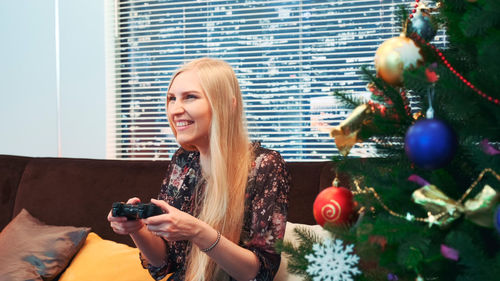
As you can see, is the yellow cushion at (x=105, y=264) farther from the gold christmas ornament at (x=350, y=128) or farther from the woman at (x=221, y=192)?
the gold christmas ornament at (x=350, y=128)

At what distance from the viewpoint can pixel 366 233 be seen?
654mm

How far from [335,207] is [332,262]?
4.4 inches

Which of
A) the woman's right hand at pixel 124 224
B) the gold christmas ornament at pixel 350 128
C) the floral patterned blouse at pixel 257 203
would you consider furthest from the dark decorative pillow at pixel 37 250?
the gold christmas ornament at pixel 350 128

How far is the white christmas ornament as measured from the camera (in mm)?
729

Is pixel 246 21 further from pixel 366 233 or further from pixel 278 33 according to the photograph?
pixel 366 233

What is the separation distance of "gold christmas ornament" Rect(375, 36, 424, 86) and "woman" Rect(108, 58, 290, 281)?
798 mm

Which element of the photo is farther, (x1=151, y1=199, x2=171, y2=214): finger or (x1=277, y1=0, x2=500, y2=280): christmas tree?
(x1=151, y1=199, x2=171, y2=214): finger

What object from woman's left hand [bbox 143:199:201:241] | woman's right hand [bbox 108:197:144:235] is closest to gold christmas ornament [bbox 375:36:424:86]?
woman's left hand [bbox 143:199:201:241]

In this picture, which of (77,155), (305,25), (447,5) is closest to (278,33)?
(305,25)

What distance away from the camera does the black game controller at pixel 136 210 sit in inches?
52.6

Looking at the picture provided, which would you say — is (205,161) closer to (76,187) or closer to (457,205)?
(76,187)

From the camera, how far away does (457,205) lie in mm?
609

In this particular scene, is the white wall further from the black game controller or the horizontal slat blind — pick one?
the black game controller

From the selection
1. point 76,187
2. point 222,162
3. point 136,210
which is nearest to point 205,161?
point 222,162
